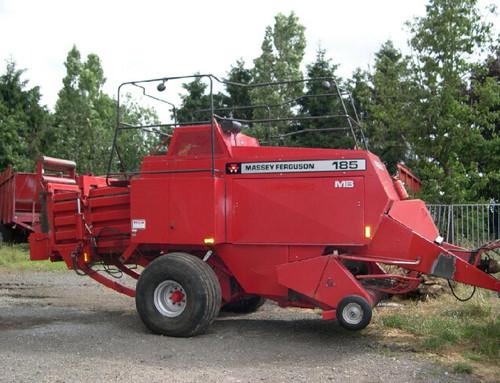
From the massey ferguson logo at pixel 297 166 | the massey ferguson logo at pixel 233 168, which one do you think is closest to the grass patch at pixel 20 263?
the massey ferguson logo at pixel 233 168

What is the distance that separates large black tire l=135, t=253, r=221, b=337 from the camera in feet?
23.4

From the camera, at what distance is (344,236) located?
7.00 m

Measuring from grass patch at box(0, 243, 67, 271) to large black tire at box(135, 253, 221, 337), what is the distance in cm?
831

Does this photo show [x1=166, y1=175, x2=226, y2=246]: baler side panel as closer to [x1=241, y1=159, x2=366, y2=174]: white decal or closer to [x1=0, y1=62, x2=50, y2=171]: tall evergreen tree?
[x1=241, y1=159, x2=366, y2=174]: white decal

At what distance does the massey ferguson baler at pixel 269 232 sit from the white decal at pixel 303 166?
12mm

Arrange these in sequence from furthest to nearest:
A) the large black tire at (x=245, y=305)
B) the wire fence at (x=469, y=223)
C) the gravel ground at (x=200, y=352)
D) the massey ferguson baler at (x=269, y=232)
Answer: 1. the wire fence at (x=469, y=223)
2. the large black tire at (x=245, y=305)
3. the massey ferguson baler at (x=269, y=232)
4. the gravel ground at (x=200, y=352)

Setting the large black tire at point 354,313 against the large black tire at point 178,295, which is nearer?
the large black tire at point 354,313

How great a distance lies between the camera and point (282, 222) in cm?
725

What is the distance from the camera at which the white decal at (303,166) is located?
703 centimetres

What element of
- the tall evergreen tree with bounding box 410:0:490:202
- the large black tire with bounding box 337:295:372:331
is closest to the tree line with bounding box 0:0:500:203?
the tall evergreen tree with bounding box 410:0:490:202

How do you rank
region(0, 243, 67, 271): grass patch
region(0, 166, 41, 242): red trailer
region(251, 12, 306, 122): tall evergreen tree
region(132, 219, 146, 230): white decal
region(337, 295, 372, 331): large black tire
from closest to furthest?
region(337, 295, 372, 331): large black tire
region(132, 219, 146, 230): white decal
region(0, 243, 67, 271): grass patch
region(0, 166, 41, 242): red trailer
region(251, 12, 306, 122): tall evergreen tree

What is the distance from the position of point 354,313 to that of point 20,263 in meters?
11.6

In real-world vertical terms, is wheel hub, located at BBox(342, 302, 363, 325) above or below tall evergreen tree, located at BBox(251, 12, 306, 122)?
below

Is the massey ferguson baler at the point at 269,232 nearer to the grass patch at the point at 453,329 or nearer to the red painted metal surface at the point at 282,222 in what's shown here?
the red painted metal surface at the point at 282,222
